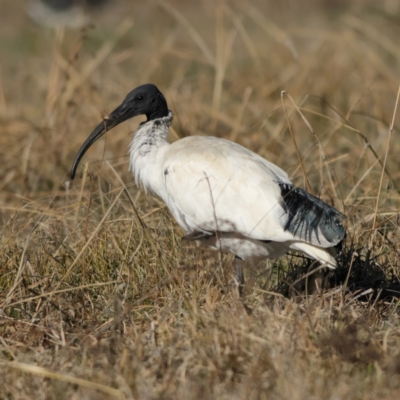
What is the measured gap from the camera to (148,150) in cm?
407

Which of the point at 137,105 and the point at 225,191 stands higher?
the point at 137,105

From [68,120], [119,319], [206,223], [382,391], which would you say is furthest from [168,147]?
[68,120]

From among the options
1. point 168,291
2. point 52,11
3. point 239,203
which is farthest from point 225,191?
point 52,11

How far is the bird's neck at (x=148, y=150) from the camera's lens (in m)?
4.00

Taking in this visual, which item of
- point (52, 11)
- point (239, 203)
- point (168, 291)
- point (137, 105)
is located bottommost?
point (52, 11)

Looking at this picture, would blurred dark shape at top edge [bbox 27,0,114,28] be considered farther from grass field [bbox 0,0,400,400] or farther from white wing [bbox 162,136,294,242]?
white wing [bbox 162,136,294,242]

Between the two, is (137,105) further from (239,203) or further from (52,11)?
(52,11)

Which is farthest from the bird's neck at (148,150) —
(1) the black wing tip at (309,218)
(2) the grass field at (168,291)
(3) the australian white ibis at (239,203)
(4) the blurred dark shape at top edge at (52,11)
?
(4) the blurred dark shape at top edge at (52,11)

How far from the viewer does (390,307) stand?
3727 mm

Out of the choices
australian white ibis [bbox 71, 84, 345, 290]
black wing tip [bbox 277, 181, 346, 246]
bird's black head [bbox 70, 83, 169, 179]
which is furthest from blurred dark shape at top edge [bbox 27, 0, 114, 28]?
black wing tip [bbox 277, 181, 346, 246]

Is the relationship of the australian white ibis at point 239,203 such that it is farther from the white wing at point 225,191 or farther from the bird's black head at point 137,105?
the bird's black head at point 137,105

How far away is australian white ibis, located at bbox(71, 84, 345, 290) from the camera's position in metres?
3.56

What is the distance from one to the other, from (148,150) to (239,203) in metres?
0.65

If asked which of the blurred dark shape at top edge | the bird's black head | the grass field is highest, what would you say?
the bird's black head
